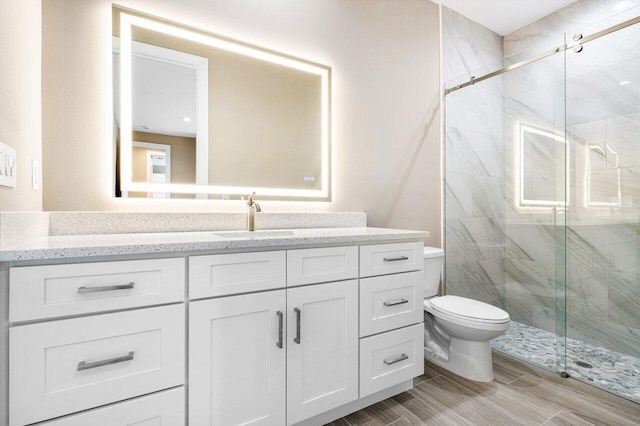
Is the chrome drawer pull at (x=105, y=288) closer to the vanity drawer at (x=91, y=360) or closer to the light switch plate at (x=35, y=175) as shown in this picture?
the vanity drawer at (x=91, y=360)

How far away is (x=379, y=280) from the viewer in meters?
1.52

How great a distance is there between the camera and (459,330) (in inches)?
72.8

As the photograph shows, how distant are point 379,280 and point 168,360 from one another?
0.94 metres

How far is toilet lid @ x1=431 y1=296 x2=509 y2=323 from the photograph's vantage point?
5.84ft

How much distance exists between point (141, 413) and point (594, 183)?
2884 millimetres

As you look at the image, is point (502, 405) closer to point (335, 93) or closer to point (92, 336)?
point (92, 336)

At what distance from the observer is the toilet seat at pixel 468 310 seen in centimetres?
177

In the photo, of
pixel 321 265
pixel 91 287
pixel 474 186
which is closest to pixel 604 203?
pixel 474 186

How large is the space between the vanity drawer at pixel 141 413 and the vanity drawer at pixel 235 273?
331mm

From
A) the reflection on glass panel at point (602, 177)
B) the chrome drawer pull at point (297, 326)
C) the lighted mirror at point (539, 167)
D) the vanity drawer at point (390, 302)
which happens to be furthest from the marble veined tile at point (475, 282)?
the chrome drawer pull at point (297, 326)

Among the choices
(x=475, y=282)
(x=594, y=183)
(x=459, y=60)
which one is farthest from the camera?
(x=459, y=60)

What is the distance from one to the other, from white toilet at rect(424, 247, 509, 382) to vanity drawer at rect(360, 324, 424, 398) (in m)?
0.32

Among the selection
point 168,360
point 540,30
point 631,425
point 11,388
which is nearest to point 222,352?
point 168,360

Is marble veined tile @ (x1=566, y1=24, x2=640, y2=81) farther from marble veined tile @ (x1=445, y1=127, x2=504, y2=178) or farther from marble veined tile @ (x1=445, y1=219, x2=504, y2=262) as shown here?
marble veined tile @ (x1=445, y1=219, x2=504, y2=262)
